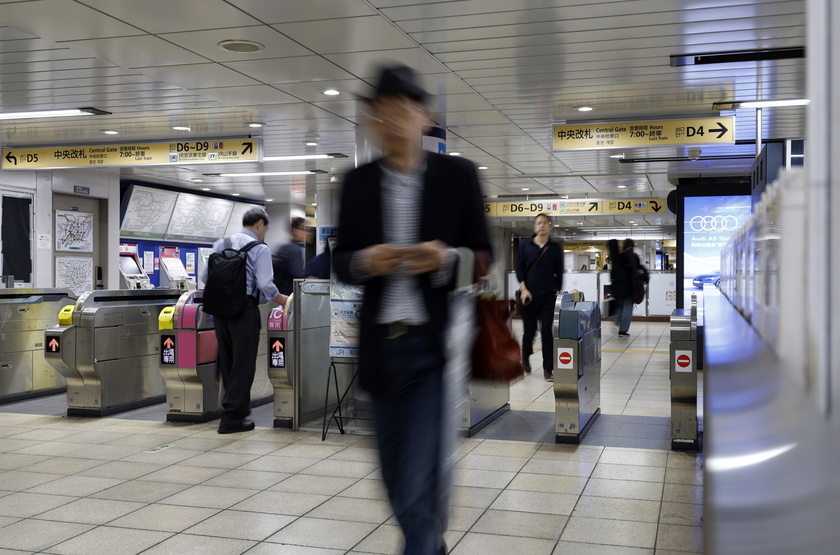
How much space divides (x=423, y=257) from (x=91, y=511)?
3.10 meters

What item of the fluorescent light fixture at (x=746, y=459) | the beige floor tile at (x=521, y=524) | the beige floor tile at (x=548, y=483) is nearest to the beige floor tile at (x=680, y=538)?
the beige floor tile at (x=521, y=524)

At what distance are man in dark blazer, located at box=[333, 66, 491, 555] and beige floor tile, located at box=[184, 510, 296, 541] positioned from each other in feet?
5.99

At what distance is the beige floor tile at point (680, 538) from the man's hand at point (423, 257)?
2.25 meters

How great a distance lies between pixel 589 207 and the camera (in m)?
17.2

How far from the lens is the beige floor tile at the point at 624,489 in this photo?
455 cm

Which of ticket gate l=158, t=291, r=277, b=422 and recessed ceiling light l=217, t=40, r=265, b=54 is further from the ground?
recessed ceiling light l=217, t=40, r=265, b=54

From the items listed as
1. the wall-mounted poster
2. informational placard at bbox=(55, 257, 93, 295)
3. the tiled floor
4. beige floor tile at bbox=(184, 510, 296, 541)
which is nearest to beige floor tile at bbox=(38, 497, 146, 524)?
the tiled floor

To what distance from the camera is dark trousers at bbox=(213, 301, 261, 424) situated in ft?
21.5

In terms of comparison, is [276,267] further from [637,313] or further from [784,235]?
[637,313]

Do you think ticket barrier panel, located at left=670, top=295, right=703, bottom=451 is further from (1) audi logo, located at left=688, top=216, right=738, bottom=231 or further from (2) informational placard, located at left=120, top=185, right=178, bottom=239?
(2) informational placard, located at left=120, top=185, right=178, bottom=239

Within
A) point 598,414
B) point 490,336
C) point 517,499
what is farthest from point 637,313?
point 490,336

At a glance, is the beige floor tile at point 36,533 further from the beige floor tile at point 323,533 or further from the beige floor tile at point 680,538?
the beige floor tile at point 680,538

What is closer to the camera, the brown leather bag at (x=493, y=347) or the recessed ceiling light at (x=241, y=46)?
the brown leather bag at (x=493, y=347)

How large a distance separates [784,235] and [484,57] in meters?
5.31
